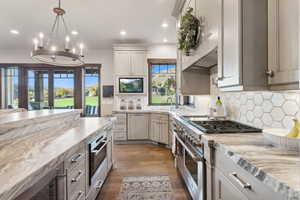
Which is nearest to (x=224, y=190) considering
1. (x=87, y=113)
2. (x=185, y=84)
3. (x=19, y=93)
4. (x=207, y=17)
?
(x=207, y=17)

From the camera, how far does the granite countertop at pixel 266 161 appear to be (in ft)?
2.05

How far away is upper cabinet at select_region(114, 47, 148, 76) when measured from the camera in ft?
16.3

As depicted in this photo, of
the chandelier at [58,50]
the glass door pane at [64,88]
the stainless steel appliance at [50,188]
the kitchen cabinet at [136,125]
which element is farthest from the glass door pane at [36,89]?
the stainless steel appliance at [50,188]

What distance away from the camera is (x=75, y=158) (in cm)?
140

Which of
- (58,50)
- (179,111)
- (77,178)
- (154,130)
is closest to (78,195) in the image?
(77,178)

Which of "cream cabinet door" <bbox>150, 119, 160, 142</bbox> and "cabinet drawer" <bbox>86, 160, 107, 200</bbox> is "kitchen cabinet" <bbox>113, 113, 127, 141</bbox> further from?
"cabinet drawer" <bbox>86, 160, 107, 200</bbox>

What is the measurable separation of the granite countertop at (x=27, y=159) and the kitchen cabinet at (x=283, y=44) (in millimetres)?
1406

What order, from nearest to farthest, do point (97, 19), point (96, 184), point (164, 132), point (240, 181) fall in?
point (240, 181) → point (96, 184) → point (97, 19) → point (164, 132)

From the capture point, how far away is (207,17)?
1831 mm

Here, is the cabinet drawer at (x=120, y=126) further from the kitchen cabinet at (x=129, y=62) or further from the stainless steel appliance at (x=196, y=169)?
the stainless steel appliance at (x=196, y=169)

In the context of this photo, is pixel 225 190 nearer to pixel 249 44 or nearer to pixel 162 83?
pixel 249 44

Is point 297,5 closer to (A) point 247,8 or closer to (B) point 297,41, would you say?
(B) point 297,41

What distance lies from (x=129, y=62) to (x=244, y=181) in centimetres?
448

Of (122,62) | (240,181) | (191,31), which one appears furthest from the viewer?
(122,62)
